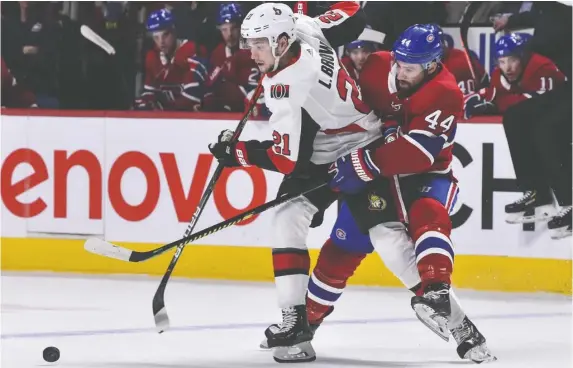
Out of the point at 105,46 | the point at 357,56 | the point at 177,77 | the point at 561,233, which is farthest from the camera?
the point at 105,46

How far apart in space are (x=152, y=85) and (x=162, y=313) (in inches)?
108

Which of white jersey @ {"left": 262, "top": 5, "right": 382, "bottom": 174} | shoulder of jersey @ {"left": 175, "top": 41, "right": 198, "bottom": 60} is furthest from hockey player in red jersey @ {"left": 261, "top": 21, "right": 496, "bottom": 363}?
shoulder of jersey @ {"left": 175, "top": 41, "right": 198, "bottom": 60}

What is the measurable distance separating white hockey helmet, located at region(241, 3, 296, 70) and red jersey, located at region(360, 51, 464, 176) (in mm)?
443

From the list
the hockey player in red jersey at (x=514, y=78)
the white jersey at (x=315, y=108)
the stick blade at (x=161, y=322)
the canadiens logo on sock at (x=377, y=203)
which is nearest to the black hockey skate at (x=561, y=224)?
the hockey player in red jersey at (x=514, y=78)

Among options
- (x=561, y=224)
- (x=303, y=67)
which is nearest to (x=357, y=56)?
(x=561, y=224)

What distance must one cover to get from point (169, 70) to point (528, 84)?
2.05 metres

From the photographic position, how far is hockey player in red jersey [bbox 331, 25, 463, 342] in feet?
15.7

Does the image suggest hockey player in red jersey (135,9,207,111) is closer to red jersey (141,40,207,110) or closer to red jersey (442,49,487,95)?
red jersey (141,40,207,110)

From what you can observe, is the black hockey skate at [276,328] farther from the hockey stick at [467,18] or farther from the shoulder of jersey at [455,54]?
the hockey stick at [467,18]

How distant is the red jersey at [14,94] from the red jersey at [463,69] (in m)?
2.44

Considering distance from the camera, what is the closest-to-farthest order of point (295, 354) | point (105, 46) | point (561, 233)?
point (295, 354) < point (561, 233) < point (105, 46)

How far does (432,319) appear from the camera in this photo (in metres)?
4.64

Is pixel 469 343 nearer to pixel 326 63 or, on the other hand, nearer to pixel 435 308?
pixel 435 308

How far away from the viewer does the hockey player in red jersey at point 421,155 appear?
479 cm
